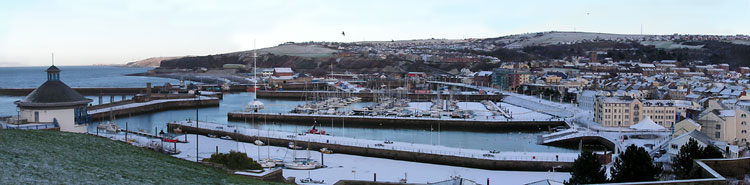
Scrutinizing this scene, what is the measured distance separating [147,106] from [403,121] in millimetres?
11732

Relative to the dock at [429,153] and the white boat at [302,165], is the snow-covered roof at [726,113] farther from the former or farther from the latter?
the white boat at [302,165]

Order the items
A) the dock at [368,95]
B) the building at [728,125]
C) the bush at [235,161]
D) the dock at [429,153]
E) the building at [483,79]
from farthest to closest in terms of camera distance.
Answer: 1. the building at [483,79]
2. the dock at [368,95]
3. the building at [728,125]
4. the dock at [429,153]
5. the bush at [235,161]

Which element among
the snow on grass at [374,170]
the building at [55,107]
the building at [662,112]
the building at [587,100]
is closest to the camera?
the building at [55,107]

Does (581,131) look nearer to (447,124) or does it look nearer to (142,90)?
(447,124)

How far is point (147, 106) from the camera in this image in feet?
88.3

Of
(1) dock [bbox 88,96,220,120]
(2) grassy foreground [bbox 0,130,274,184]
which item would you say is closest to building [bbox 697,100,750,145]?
(2) grassy foreground [bbox 0,130,274,184]

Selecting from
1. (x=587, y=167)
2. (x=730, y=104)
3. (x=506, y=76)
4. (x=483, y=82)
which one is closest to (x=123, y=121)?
(x=587, y=167)

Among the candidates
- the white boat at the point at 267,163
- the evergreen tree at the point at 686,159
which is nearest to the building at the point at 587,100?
the evergreen tree at the point at 686,159

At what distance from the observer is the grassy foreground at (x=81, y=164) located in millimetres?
4816

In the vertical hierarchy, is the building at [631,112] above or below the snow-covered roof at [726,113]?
below

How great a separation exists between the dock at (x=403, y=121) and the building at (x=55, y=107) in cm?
1152

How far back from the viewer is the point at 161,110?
2753cm

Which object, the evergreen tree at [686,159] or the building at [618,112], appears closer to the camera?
the evergreen tree at [686,159]

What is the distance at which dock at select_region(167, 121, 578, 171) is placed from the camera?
12898 millimetres
